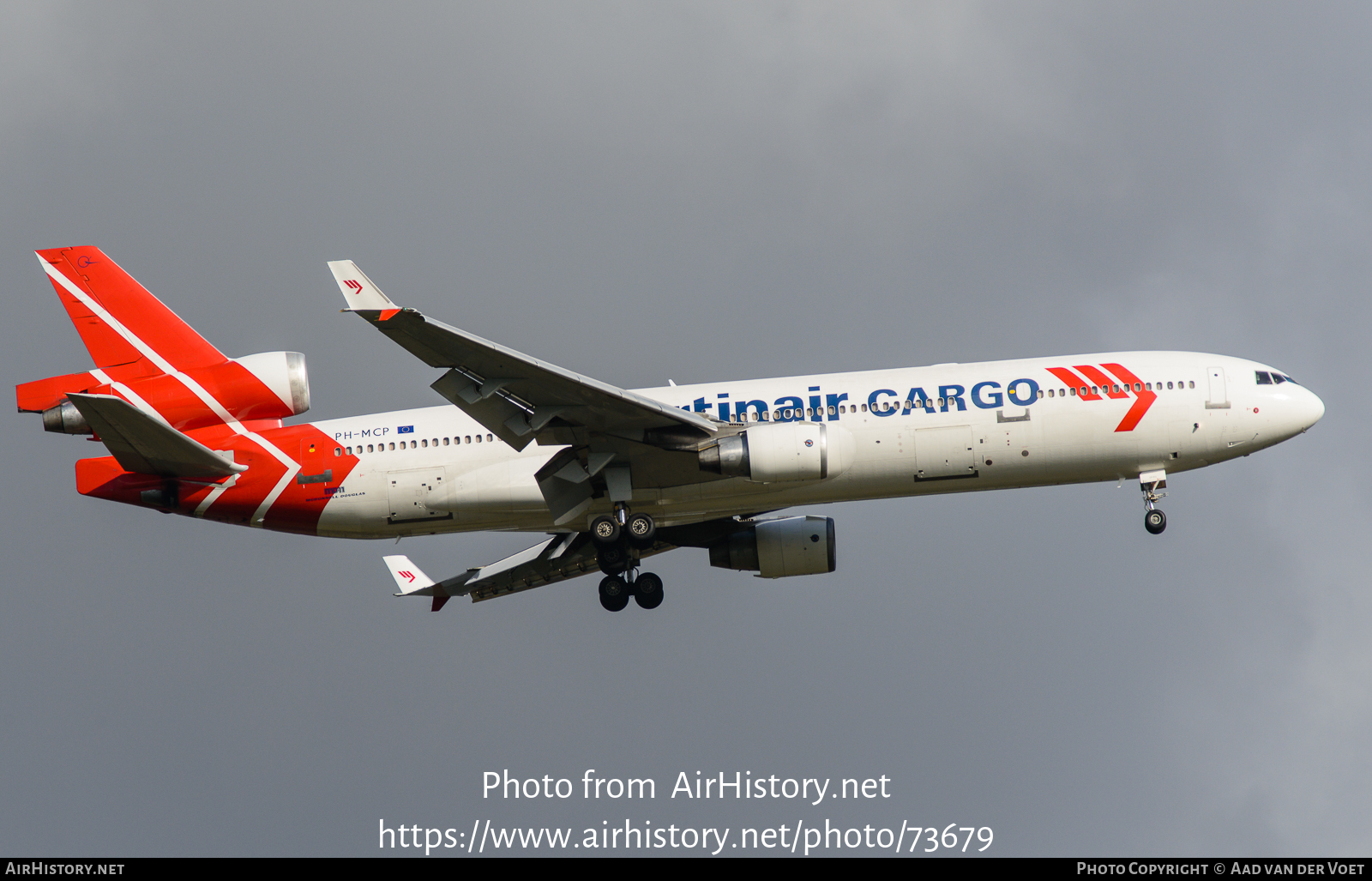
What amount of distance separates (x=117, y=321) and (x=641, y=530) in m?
→ 14.9

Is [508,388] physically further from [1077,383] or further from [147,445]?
[1077,383]

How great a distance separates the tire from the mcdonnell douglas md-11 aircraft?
4.40ft

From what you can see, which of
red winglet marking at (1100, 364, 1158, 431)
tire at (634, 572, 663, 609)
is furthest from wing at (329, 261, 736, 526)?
red winglet marking at (1100, 364, 1158, 431)

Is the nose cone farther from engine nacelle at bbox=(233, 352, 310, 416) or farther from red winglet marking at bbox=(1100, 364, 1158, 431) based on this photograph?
engine nacelle at bbox=(233, 352, 310, 416)

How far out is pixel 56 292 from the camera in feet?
126

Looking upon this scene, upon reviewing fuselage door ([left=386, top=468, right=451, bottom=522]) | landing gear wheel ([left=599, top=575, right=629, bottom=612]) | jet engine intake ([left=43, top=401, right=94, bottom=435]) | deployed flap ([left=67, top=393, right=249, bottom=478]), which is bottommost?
landing gear wheel ([left=599, top=575, right=629, bottom=612])

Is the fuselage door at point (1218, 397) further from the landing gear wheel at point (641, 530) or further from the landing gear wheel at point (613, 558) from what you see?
the landing gear wheel at point (613, 558)

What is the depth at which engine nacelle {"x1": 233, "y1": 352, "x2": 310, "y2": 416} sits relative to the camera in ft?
122

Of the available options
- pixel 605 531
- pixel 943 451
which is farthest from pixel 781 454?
pixel 605 531

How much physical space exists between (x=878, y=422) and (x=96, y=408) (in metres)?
18.4

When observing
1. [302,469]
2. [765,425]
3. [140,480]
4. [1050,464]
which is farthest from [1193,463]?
[140,480]

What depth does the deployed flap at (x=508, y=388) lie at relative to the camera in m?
29.7

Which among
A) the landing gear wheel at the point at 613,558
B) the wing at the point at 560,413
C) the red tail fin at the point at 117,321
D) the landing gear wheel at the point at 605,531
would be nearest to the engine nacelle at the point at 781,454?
the wing at the point at 560,413

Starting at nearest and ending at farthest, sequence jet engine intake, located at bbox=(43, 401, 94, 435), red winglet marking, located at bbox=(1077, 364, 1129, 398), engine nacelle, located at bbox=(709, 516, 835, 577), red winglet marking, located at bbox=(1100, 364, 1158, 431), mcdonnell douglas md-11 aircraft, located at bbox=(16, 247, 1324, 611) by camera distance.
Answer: jet engine intake, located at bbox=(43, 401, 94, 435) < mcdonnell douglas md-11 aircraft, located at bbox=(16, 247, 1324, 611) < red winglet marking, located at bbox=(1100, 364, 1158, 431) < red winglet marking, located at bbox=(1077, 364, 1129, 398) < engine nacelle, located at bbox=(709, 516, 835, 577)
